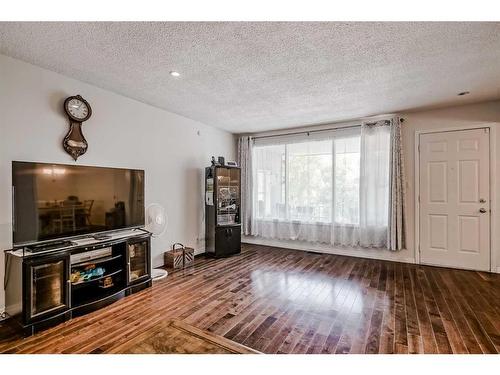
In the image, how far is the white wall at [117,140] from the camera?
238cm

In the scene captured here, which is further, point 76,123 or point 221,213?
point 221,213

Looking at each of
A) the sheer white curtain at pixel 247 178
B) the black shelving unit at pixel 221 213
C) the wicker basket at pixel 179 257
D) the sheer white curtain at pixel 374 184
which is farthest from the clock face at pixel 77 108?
the sheer white curtain at pixel 374 184

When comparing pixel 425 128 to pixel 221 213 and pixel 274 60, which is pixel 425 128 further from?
pixel 221 213

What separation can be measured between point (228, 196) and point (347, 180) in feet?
7.07

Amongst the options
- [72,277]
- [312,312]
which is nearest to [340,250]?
[312,312]

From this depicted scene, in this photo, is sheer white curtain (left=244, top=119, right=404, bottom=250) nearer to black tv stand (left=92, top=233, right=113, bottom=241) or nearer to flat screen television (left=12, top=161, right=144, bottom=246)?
flat screen television (left=12, top=161, right=144, bottom=246)

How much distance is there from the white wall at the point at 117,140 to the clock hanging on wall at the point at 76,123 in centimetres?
6

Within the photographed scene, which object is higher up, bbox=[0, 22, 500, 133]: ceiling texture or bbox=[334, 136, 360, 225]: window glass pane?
bbox=[0, 22, 500, 133]: ceiling texture

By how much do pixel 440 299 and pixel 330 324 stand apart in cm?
143

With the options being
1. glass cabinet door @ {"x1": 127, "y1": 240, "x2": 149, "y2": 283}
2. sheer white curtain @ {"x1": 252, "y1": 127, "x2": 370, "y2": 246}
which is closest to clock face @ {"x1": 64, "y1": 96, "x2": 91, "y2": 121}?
glass cabinet door @ {"x1": 127, "y1": 240, "x2": 149, "y2": 283}

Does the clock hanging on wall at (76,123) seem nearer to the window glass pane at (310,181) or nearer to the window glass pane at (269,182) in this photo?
the window glass pane at (269,182)

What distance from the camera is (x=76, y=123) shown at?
285 centimetres

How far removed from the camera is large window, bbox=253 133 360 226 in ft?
14.8

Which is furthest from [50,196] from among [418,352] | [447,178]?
[447,178]
